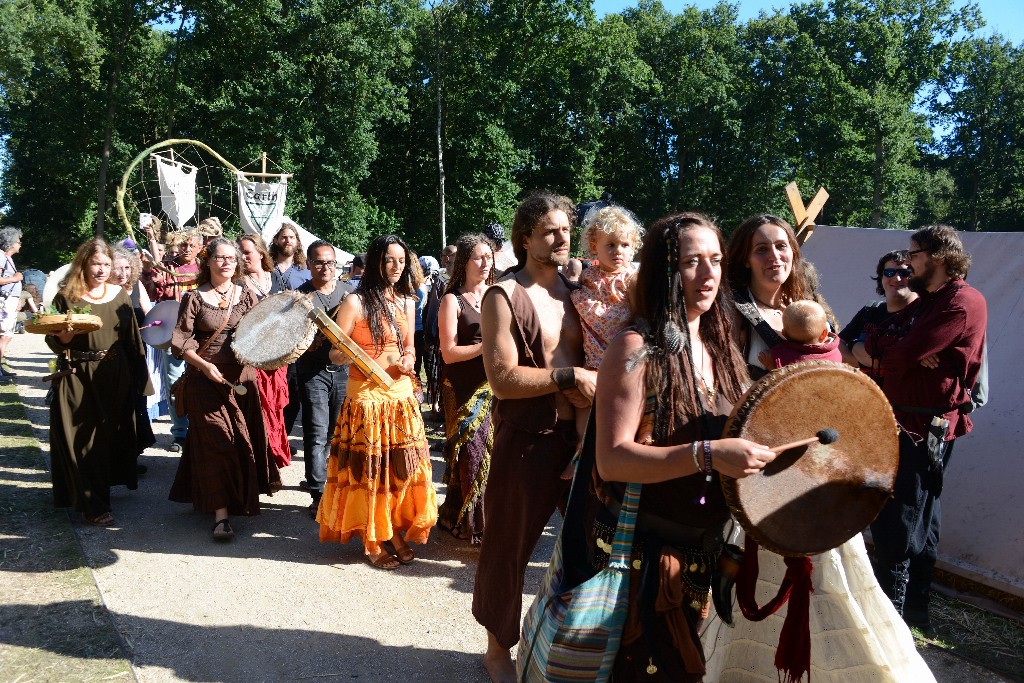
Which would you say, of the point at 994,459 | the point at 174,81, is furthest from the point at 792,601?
the point at 174,81

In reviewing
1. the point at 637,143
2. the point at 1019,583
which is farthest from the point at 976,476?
the point at 637,143

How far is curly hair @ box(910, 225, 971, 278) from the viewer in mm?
3963

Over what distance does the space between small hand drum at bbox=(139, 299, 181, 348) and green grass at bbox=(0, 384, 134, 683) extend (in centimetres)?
136

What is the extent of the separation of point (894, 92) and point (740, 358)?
136 ft

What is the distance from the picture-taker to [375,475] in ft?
15.5

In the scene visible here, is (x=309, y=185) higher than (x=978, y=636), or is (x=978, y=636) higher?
(x=309, y=185)

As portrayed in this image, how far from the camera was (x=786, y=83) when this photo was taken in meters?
37.8

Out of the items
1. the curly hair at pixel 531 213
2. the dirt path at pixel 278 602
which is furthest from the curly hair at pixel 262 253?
the curly hair at pixel 531 213

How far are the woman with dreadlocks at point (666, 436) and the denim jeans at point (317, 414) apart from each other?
3835 mm

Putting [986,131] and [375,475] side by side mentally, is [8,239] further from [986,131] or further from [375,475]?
[986,131]

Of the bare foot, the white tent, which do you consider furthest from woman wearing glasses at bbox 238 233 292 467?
the white tent

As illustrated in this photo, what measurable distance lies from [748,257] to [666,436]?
135 cm

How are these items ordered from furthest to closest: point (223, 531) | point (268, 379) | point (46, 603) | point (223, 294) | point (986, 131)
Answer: point (986, 131), point (268, 379), point (223, 294), point (223, 531), point (46, 603)

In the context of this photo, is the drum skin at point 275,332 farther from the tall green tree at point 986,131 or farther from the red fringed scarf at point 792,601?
the tall green tree at point 986,131
